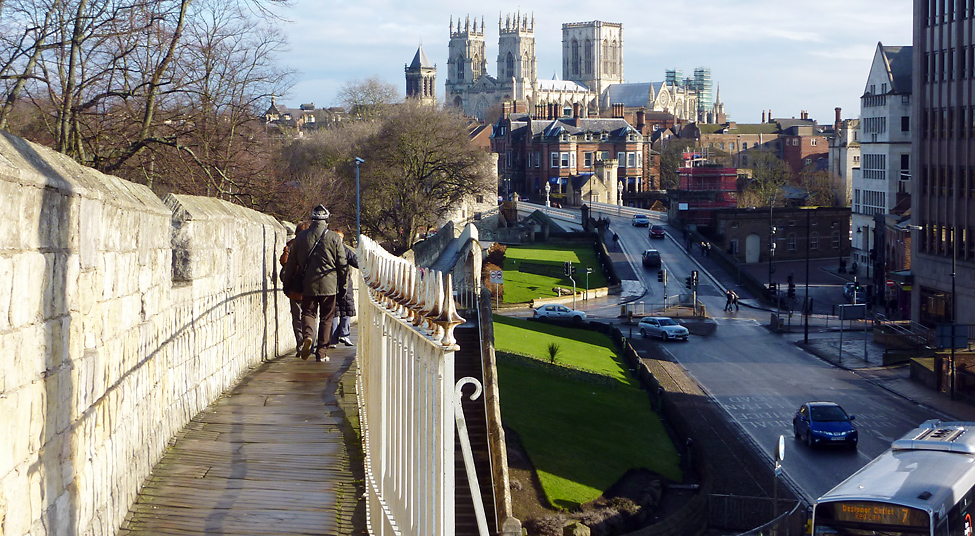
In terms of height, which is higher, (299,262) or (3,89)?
(3,89)

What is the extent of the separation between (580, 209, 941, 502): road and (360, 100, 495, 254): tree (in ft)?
42.7

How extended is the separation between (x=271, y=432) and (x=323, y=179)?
51992 mm

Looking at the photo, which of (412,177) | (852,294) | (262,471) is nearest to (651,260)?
(852,294)

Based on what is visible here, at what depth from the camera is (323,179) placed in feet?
194

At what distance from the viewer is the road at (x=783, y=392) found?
27500 millimetres

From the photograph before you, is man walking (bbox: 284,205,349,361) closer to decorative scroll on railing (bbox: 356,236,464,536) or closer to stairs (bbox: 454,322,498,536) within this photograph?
stairs (bbox: 454,322,498,536)

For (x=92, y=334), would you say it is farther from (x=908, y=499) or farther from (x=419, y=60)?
(x=419, y=60)

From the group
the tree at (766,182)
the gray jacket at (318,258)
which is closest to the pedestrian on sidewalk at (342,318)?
the gray jacket at (318,258)

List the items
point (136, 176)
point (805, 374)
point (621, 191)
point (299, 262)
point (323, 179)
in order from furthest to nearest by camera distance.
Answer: point (621, 191) < point (323, 179) < point (805, 374) < point (136, 176) < point (299, 262)

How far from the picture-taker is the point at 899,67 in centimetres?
7419

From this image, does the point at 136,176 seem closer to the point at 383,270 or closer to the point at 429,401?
the point at 383,270

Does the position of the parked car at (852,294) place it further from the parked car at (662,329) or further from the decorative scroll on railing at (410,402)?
the decorative scroll on railing at (410,402)

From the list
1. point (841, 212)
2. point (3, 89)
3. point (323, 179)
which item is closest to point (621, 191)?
point (841, 212)

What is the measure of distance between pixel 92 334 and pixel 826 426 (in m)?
25.7
